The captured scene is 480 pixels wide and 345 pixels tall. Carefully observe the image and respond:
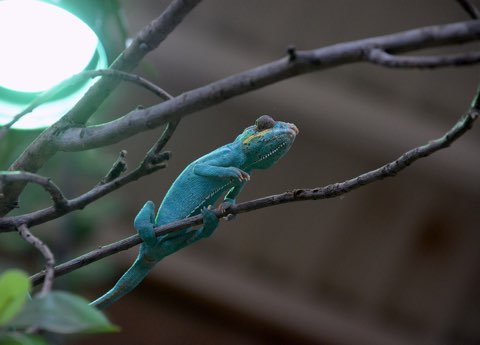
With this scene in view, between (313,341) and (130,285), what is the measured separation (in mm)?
2571

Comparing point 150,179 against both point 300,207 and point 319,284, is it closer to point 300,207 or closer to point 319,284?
point 300,207

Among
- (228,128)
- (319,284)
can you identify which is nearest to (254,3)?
(228,128)

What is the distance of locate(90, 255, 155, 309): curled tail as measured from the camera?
36.0 inches

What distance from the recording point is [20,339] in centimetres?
52

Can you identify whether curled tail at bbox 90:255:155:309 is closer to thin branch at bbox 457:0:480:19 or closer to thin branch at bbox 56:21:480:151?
thin branch at bbox 56:21:480:151

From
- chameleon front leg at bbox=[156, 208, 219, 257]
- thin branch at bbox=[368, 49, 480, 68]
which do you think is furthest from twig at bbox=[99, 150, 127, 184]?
thin branch at bbox=[368, 49, 480, 68]

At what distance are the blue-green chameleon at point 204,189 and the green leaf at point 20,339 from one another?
341 millimetres

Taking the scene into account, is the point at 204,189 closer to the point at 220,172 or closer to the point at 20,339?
the point at 220,172

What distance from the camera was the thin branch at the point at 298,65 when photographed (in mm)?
507

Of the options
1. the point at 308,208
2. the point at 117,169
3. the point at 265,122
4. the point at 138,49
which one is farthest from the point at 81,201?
the point at 308,208

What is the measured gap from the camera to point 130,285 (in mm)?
944

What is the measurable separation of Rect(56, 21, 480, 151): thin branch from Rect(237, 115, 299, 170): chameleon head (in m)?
0.30

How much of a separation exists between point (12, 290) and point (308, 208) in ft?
8.36

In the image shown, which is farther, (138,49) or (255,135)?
(255,135)
